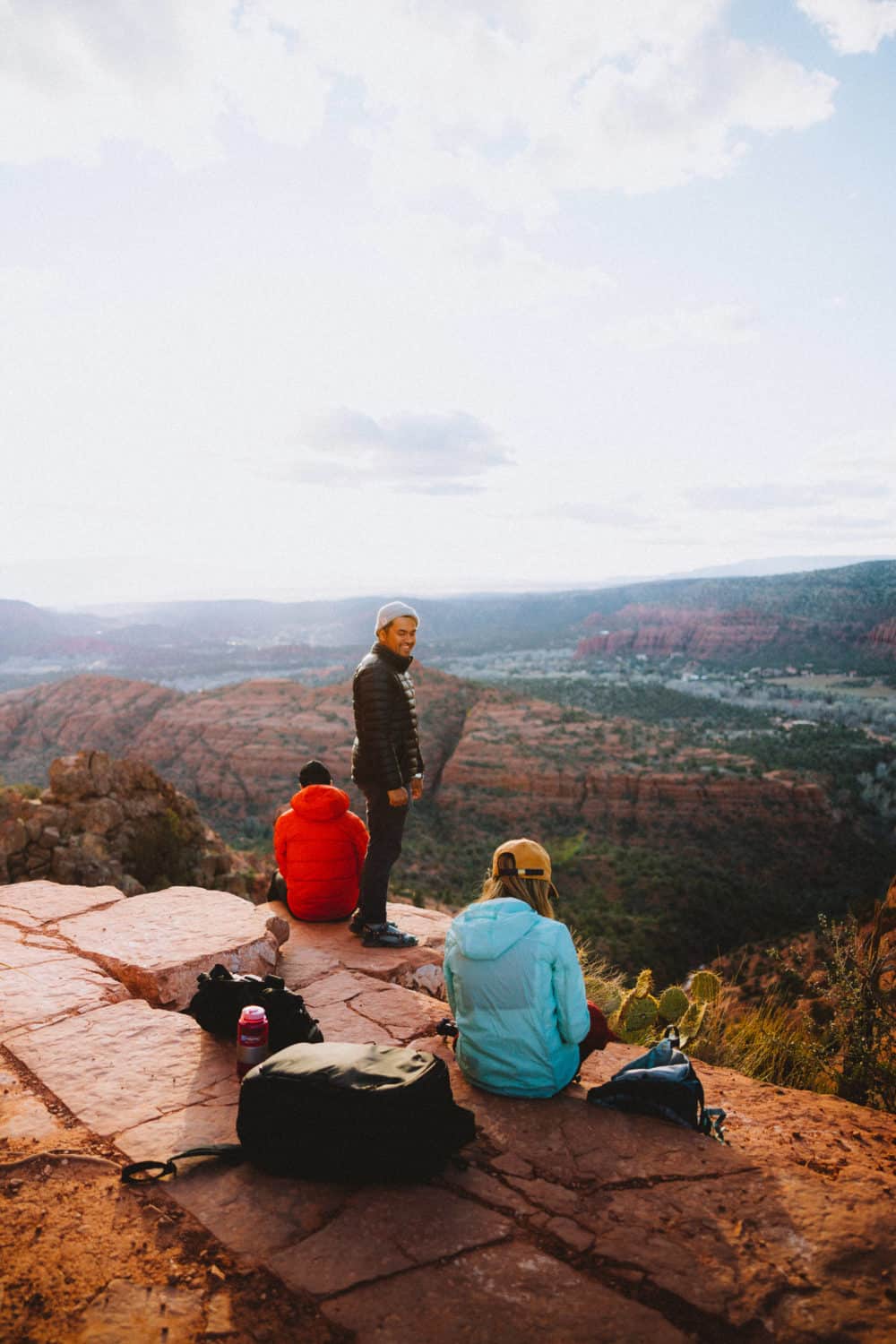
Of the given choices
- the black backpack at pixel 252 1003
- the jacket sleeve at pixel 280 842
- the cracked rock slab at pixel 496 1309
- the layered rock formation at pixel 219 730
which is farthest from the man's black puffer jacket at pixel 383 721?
the layered rock formation at pixel 219 730

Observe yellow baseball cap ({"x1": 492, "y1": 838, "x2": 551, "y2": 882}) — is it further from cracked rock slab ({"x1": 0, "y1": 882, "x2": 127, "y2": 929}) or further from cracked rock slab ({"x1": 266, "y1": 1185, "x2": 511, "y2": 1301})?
cracked rock slab ({"x1": 0, "y1": 882, "x2": 127, "y2": 929})

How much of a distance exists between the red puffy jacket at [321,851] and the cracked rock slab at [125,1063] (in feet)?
5.71

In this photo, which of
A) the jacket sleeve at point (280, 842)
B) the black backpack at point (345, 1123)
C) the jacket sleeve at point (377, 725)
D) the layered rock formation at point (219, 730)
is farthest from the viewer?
the layered rock formation at point (219, 730)

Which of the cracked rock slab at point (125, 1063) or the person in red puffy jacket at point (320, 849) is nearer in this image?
the cracked rock slab at point (125, 1063)

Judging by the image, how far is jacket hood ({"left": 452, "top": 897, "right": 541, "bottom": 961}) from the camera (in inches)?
112

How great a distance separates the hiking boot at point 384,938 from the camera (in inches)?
201

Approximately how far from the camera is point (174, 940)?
4.56 m

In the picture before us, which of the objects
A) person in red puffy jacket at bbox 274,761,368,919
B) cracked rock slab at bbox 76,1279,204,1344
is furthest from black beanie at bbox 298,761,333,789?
Result: cracked rock slab at bbox 76,1279,204,1344

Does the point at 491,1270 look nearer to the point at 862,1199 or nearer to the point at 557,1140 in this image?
the point at 557,1140

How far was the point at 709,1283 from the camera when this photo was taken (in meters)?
2.01

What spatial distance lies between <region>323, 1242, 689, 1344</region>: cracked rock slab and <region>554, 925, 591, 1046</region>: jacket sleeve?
0.88m

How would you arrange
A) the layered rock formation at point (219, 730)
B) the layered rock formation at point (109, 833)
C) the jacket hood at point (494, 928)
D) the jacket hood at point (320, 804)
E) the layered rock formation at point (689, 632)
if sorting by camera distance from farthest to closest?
1. the layered rock formation at point (689, 632)
2. the layered rock formation at point (219, 730)
3. the layered rock formation at point (109, 833)
4. the jacket hood at point (320, 804)
5. the jacket hood at point (494, 928)

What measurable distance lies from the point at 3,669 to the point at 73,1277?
123564 millimetres

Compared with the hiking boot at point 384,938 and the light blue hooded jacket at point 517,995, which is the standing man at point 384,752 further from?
the light blue hooded jacket at point 517,995
